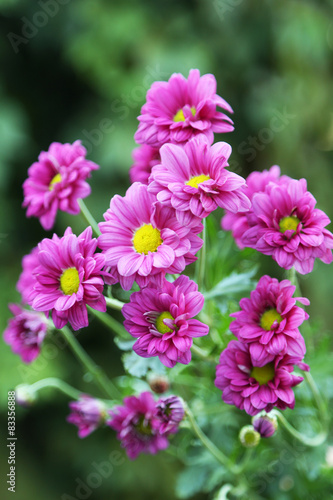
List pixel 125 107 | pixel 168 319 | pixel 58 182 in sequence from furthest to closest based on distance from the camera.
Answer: pixel 125 107
pixel 58 182
pixel 168 319

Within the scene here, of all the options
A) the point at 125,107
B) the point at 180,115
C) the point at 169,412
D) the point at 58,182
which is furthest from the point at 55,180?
the point at 125,107

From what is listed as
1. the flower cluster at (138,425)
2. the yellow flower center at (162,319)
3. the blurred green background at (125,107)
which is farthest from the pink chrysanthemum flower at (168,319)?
the blurred green background at (125,107)

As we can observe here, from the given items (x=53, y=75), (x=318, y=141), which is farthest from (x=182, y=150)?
(x=53, y=75)

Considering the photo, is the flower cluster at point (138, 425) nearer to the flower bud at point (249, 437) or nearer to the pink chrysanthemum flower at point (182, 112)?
the flower bud at point (249, 437)

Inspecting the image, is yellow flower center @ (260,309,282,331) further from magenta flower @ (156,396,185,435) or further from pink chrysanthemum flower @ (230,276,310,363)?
magenta flower @ (156,396,185,435)

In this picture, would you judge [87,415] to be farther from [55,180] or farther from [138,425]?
[55,180]

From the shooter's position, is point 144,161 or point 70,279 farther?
point 144,161
